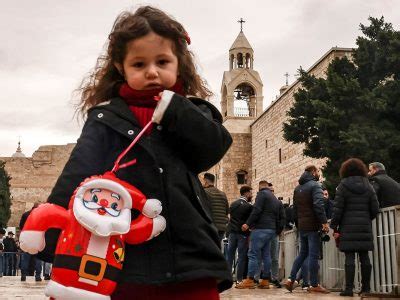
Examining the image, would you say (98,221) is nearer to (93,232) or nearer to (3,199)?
(93,232)

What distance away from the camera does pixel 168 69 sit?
6.37 ft

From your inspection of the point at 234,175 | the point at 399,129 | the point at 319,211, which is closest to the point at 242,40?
the point at 234,175

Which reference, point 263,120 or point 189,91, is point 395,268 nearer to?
point 189,91

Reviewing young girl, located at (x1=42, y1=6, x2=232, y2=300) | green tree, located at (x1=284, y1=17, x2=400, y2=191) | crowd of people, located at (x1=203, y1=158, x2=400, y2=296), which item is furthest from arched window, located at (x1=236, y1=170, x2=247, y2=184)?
young girl, located at (x1=42, y1=6, x2=232, y2=300)

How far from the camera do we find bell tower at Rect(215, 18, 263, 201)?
40.2m

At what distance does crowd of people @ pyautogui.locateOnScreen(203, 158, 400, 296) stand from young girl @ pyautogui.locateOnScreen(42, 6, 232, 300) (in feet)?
14.7

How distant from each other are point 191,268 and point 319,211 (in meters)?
6.51

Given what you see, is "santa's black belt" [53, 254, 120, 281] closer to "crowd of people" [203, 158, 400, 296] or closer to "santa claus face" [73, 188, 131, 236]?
"santa claus face" [73, 188, 131, 236]

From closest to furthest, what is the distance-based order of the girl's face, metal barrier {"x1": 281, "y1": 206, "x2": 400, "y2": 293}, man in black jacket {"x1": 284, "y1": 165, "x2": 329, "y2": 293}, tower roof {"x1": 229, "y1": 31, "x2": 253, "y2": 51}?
the girl's face, metal barrier {"x1": 281, "y1": 206, "x2": 400, "y2": 293}, man in black jacket {"x1": 284, "y1": 165, "x2": 329, "y2": 293}, tower roof {"x1": 229, "y1": 31, "x2": 253, "y2": 51}

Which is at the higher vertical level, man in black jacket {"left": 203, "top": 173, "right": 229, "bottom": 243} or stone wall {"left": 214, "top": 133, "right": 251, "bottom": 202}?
stone wall {"left": 214, "top": 133, "right": 251, "bottom": 202}

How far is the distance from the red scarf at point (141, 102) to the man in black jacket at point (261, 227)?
23.8 feet

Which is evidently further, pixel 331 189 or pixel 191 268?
pixel 331 189

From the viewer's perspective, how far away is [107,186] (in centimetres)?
166

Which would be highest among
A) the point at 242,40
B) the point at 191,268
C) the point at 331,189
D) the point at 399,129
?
the point at 242,40
